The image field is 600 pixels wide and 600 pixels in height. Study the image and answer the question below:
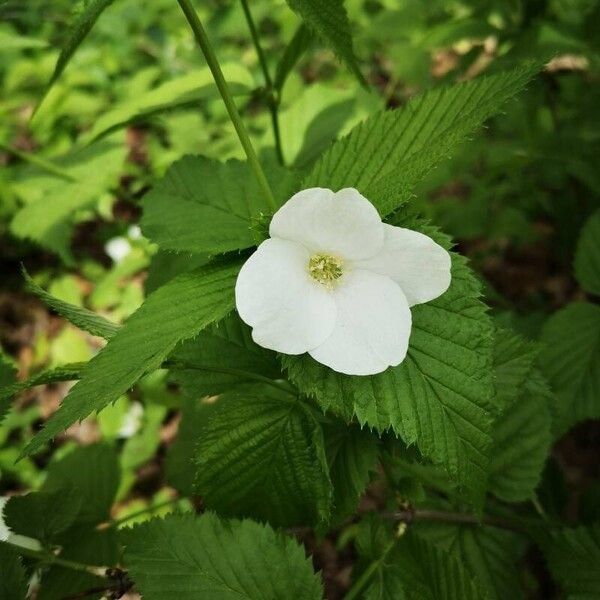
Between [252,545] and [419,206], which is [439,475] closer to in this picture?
[252,545]

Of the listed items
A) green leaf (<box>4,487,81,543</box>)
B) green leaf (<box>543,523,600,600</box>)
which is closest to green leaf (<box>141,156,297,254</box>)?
green leaf (<box>4,487,81,543</box>)

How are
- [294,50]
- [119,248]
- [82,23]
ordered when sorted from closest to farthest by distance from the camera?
[82,23] → [294,50] → [119,248]

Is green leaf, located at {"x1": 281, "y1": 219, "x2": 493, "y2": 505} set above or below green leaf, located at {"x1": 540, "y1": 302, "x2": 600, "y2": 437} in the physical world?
above

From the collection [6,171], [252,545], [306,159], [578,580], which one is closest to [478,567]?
[578,580]

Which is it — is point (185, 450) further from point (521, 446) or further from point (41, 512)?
point (521, 446)

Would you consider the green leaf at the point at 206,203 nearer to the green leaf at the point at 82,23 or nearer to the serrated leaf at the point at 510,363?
the green leaf at the point at 82,23

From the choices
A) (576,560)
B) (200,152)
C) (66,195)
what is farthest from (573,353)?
(200,152)

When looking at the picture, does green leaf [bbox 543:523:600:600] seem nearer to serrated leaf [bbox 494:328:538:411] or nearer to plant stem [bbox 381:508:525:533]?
plant stem [bbox 381:508:525:533]
